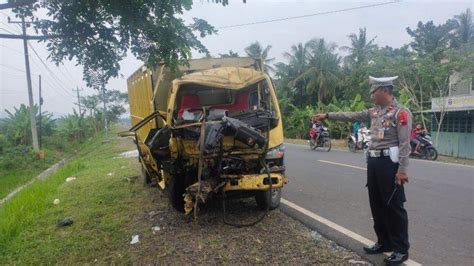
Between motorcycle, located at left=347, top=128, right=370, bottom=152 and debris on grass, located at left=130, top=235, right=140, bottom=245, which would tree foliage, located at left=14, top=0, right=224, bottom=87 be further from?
motorcycle, located at left=347, top=128, right=370, bottom=152

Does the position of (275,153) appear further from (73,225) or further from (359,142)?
(359,142)

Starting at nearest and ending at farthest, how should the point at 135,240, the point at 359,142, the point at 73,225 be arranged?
the point at 135,240
the point at 73,225
the point at 359,142

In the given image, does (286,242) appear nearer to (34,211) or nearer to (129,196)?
(129,196)

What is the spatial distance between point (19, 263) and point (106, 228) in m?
1.25

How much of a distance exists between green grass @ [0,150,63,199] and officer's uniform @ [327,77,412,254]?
13736mm

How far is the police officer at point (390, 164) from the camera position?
3900 millimetres

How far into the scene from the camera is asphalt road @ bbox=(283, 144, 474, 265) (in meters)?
4.41

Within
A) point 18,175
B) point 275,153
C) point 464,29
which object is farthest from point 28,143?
point 464,29

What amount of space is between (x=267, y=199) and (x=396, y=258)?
232 centimetres

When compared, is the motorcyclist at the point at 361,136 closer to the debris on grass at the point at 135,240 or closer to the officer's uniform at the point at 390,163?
the officer's uniform at the point at 390,163

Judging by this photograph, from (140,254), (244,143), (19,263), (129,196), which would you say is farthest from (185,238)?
(129,196)

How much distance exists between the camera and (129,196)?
8.12 meters

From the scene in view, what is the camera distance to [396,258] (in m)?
3.92

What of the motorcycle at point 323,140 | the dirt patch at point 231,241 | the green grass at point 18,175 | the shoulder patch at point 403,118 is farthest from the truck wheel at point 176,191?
the motorcycle at point 323,140
